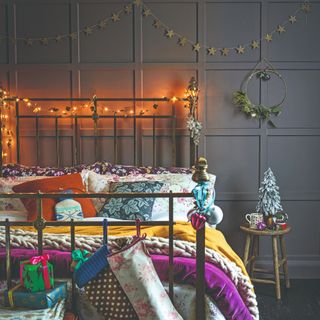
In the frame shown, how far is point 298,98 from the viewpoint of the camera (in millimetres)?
3988

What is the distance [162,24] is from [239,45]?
0.68 meters

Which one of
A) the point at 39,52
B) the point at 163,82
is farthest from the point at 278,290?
the point at 39,52

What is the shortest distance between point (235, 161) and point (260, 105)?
52 cm

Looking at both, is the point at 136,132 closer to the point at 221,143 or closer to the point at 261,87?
the point at 221,143

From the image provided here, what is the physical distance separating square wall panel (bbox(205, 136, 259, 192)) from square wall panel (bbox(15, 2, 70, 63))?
→ 4.87 ft

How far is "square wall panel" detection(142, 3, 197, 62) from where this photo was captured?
12.9 ft

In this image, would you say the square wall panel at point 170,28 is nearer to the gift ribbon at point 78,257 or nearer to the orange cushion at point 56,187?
the orange cushion at point 56,187

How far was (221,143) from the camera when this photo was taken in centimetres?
400

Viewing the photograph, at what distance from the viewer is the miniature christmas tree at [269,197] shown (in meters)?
3.65

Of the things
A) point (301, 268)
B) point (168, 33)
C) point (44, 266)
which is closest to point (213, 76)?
point (168, 33)

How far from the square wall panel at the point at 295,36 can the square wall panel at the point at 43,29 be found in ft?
5.77

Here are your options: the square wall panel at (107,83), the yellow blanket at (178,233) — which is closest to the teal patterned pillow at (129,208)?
the yellow blanket at (178,233)

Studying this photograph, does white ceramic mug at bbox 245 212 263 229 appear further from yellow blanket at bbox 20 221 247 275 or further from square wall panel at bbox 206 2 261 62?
square wall panel at bbox 206 2 261 62

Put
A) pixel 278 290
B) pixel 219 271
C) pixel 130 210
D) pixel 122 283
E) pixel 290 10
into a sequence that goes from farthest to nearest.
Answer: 1. pixel 290 10
2. pixel 278 290
3. pixel 130 210
4. pixel 219 271
5. pixel 122 283
